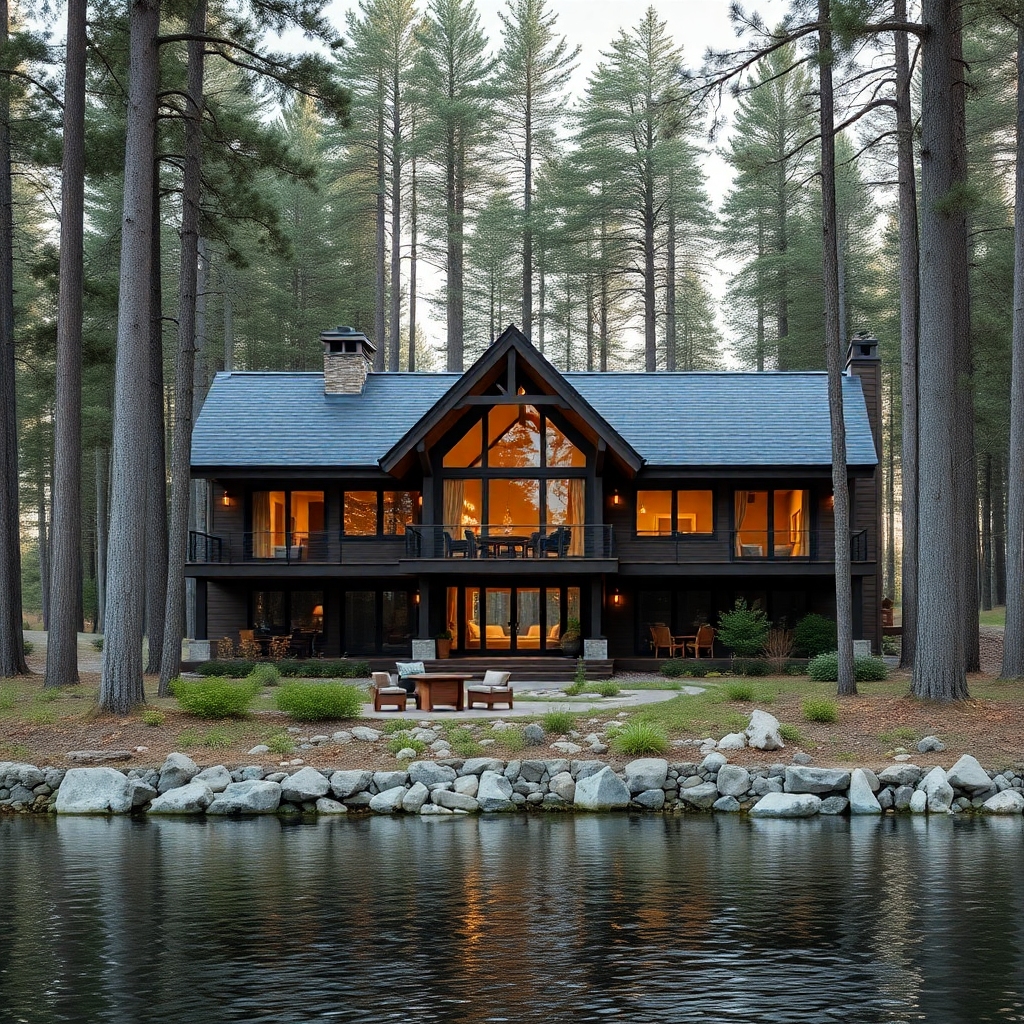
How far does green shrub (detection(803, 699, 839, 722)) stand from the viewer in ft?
52.1

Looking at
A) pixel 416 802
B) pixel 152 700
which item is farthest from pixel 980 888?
pixel 152 700

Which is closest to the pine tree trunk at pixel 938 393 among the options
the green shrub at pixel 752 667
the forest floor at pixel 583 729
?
the forest floor at pixel 583 729

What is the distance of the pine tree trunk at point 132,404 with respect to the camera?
16.0m

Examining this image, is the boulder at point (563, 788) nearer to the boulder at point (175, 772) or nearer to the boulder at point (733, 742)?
the boulder at point (733, 742)

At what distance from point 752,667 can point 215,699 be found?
1184 cm

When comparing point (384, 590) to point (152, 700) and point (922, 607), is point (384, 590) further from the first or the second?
point (922, 607)

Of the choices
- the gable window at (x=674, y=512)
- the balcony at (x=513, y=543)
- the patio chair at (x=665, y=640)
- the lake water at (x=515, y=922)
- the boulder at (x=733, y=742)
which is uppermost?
the gable window at (x=674, y=512)

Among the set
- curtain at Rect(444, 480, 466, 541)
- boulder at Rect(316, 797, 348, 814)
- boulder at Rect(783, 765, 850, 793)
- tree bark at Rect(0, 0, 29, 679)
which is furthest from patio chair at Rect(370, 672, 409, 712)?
curtain at Rect(444, 480, 466, 541)

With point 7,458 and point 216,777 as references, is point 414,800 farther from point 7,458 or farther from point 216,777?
point 7,458

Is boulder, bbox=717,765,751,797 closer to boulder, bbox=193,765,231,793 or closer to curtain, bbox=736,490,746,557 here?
boulder, bbox=193,765,231,793

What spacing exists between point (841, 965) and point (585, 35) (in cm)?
3723

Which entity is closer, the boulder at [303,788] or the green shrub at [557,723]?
the boulder at [303,788]

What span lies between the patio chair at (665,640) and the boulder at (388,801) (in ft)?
45.7

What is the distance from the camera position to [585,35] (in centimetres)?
3966
